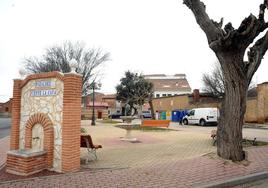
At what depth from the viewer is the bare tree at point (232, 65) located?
10359mm

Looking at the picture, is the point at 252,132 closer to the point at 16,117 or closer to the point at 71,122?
the point at 71,122

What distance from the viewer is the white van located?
123ft

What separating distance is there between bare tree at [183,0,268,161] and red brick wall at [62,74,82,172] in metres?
4.28

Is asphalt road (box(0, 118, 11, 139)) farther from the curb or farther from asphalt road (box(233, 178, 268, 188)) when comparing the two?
asphalt road (box(233, 178, 268, 188))

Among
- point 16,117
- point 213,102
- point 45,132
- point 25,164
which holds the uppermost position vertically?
point 213,102

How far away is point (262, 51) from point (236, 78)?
130cm

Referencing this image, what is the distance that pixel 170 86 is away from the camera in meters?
93.2

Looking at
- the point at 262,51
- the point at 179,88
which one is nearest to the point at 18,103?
the point at 262,51

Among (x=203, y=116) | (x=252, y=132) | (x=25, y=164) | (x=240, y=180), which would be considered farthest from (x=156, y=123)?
(x=25, y=164)

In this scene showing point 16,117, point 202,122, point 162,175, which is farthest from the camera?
point 202,122

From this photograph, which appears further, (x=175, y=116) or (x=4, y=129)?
(x=175, y=116)

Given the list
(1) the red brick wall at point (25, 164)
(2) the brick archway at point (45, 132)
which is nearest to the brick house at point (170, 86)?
(2) the brick archway at point (45, 132)

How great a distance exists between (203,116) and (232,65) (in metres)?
28.3

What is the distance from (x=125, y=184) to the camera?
764 cm
